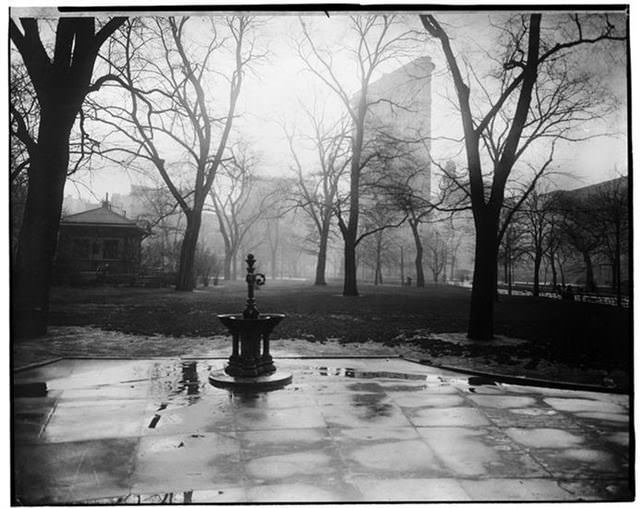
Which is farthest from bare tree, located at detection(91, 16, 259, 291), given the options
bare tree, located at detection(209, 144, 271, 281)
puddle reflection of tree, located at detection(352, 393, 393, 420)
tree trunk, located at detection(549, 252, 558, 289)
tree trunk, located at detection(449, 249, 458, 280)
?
tree trunk, located at detection(549, 252, 558, 289)

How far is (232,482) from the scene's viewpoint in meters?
3.05

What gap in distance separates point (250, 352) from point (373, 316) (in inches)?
47.3

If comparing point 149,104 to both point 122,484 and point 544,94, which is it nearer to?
point 122,484

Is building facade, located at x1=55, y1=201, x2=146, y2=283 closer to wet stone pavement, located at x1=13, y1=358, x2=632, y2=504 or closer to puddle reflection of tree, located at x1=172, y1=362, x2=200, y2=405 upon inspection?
wet stone pavement, located at x1=13, y1=358, x2=632, y2=504

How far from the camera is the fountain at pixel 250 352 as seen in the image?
448 centimetres

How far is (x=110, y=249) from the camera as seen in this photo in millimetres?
4367

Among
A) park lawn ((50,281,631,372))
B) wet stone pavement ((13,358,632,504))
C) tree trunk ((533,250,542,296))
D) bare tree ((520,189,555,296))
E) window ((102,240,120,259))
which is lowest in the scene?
wet stone pavement ((13,358,632,504))

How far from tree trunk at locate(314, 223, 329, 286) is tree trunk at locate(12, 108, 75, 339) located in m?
2.24

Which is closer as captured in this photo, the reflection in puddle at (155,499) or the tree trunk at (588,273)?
the reflection in puddle at (155,499)

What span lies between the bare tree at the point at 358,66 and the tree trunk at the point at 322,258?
6.3 inches

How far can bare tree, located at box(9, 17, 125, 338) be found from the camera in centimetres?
387

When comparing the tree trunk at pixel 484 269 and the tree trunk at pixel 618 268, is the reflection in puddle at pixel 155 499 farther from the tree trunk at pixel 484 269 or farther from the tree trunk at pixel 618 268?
the tree trunk at pixel 618 268

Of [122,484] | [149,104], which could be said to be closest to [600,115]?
[149,104]

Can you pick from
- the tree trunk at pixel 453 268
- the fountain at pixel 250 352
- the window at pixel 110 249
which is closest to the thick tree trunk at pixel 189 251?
the fountain at pixel 250 352
